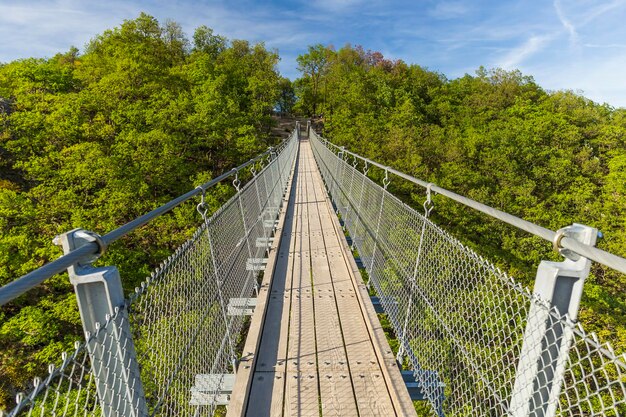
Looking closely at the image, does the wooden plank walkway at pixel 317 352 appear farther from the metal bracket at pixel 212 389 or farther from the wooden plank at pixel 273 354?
the metal bracket at pixel 212 389

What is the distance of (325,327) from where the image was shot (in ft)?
10.7

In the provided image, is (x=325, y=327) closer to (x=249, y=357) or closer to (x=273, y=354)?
(x=273, y=354)

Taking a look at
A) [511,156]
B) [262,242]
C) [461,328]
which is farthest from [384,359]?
[511,156]

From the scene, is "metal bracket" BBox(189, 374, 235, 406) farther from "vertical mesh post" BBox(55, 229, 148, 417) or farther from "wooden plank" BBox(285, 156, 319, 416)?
"vertical mesh post" BBox(55, 229, 148, 417)

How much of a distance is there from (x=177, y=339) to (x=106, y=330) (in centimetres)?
72

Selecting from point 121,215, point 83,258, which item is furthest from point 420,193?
point 83,258

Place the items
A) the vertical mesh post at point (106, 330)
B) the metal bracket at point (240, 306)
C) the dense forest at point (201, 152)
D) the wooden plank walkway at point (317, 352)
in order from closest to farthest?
the vertical mesh post at point (106, 330), the wooden plank walkway at point (317, 352), the metal bracket at point (240, 306), the dense forest at point (201, 152)

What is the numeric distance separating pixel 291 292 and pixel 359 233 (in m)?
1.59

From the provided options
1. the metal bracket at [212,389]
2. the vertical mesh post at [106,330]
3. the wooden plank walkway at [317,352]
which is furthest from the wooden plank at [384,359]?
the vertical mesh post at [106,330]

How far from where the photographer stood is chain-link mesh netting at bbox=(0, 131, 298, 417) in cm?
115

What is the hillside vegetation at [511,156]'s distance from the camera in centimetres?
2133

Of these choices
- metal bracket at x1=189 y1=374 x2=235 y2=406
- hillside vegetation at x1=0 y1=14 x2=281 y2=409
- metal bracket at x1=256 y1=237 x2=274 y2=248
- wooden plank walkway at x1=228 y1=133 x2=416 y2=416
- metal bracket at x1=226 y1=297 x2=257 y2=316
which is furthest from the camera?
hillside vegetation at x1=0 y1=14 x2=281 y2=409

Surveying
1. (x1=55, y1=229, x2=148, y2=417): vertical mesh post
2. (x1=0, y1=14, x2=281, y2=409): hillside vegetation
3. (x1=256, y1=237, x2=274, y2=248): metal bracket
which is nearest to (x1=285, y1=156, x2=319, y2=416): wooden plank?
(x1=256, y1=237, x2=274, y2=248): metal bracket

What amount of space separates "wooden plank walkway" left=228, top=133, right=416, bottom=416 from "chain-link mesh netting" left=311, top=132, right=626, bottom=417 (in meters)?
0.26
